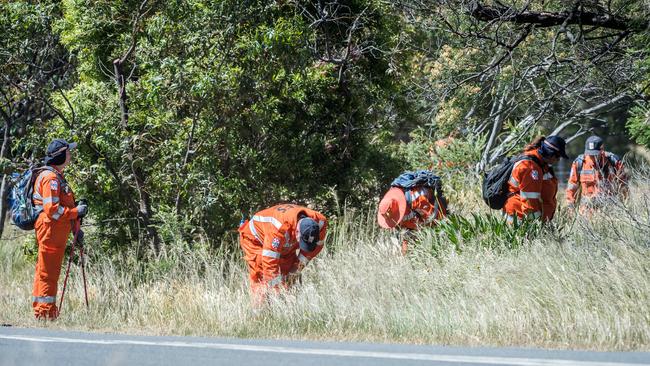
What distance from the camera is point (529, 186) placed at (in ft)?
34.2

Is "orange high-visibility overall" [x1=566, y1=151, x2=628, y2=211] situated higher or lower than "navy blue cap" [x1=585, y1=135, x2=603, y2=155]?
lower

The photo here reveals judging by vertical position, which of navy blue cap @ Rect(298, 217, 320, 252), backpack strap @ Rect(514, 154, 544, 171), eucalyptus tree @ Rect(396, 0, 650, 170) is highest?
eucalyptus tree @ Rect(396, 0, 650, 170)

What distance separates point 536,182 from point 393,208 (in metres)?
1.59

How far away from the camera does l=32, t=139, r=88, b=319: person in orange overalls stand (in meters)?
9.66

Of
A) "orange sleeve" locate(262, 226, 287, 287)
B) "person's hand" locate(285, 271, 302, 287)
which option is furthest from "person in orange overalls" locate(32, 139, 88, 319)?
"person's hand" locate(285, 271, 302, 287)

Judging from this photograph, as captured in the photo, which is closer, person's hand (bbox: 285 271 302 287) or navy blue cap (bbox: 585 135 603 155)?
person's hand (bbox: 285 271 302 287)

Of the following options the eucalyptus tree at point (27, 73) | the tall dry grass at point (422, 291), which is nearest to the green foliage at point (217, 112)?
the eucalyptus tree at point (27, 73)

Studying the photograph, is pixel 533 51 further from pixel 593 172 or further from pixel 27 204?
pixel 27 204

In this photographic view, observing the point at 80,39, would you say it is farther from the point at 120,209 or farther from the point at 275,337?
the point at 275,337

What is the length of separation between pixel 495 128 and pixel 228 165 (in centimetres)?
702

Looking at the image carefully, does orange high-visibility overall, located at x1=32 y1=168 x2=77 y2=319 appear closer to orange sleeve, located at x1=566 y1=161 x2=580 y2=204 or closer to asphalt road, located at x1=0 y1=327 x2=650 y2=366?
asphalt road, located at x1=0 y1=327 x2=650 y2=366

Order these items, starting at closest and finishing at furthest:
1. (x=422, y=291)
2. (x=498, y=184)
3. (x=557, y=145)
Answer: (x=422, y=291), (x=557, y=145), (x=498, y=184)

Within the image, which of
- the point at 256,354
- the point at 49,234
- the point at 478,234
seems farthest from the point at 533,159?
the point at 49,234

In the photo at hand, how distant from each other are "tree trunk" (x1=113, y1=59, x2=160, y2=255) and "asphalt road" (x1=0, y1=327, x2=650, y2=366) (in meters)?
3.93
